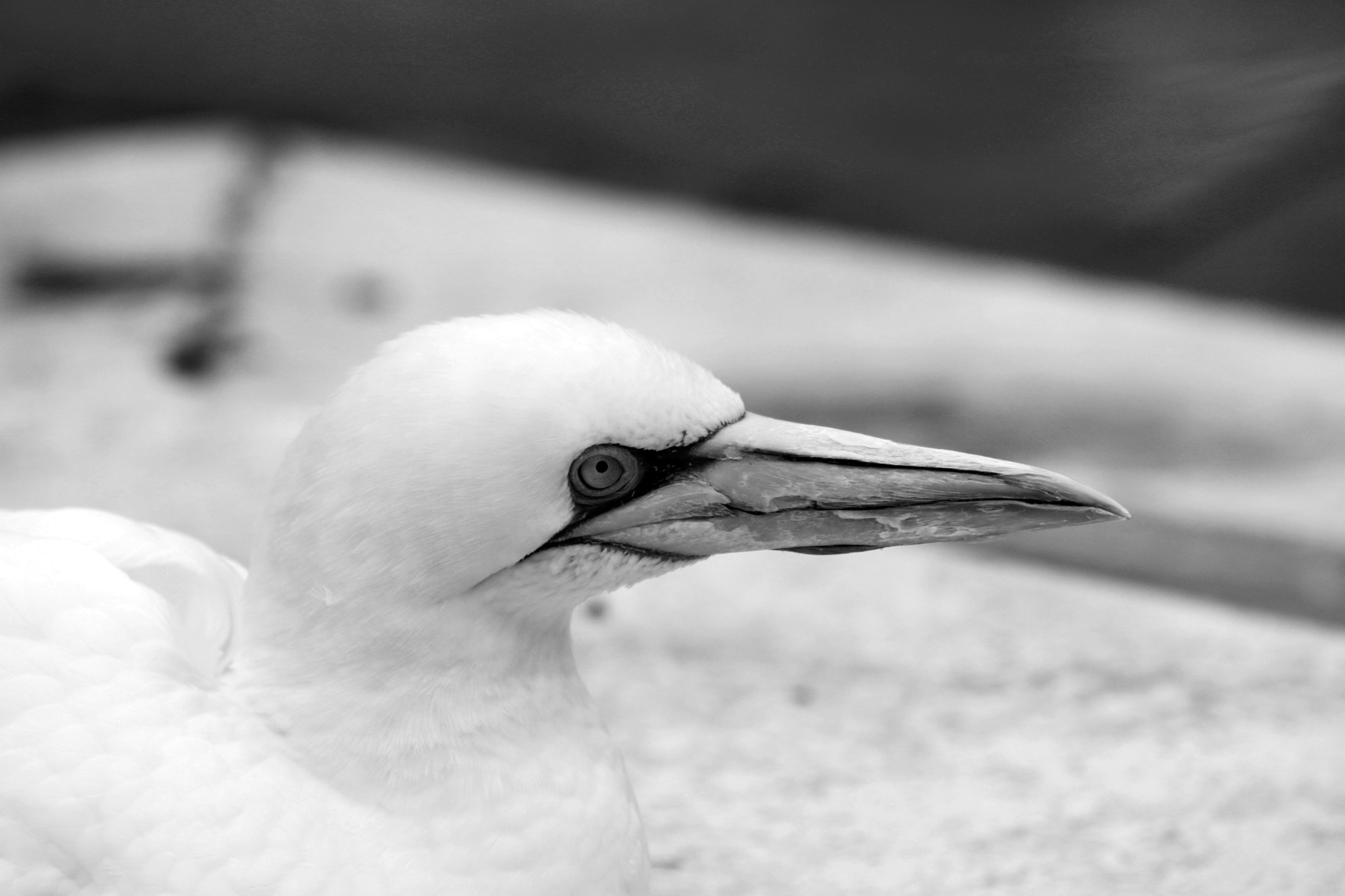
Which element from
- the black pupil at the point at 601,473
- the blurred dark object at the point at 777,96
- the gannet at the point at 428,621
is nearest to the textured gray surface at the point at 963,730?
the gannet at the point at 428,621

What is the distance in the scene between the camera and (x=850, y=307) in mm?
4832

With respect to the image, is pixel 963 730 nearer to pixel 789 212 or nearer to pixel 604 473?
pixel 604 473

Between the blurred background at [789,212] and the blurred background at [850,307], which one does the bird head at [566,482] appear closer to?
the blurred background at [850,307]

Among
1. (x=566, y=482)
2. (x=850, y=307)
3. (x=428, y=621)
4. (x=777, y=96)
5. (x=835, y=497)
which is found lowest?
(x=428, y=621)

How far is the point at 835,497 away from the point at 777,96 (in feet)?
15.3

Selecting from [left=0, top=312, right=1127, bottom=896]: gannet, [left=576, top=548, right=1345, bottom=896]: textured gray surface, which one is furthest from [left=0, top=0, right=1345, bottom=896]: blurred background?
[left=0, top=312, right=1127, bottom=896]: gannet

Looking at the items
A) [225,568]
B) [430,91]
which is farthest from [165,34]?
[225,568]

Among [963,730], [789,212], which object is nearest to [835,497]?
[963,730]

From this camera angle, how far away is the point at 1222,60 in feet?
17.4

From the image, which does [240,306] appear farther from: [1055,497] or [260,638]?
[1055,497]

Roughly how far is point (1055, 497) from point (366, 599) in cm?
92

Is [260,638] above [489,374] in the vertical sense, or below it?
below

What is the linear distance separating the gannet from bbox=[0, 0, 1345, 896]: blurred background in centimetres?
68

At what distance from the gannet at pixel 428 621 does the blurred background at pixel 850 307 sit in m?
0.68
